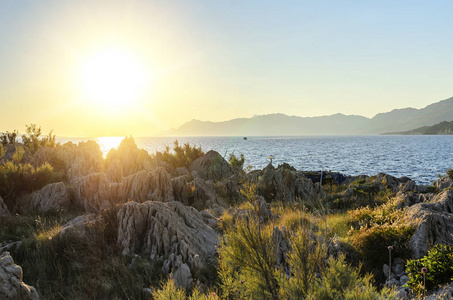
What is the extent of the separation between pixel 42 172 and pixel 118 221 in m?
10.5

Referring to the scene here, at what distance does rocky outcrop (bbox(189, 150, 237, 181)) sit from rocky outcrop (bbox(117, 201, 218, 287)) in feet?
52.4

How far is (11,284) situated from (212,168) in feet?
69.2

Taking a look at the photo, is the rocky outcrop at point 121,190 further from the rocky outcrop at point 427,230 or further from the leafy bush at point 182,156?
the leafy bush at point 182,156

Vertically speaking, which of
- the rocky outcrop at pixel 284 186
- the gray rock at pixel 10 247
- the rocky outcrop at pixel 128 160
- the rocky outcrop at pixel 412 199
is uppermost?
the rocky outcrop at pixel 128 160

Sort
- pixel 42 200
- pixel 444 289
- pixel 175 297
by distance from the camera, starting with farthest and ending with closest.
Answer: pixel 42 200
pixel 444 289
pixel 175 297

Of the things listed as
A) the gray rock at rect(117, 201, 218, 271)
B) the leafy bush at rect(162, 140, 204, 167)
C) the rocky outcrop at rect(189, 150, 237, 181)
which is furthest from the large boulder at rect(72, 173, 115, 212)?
the leafy bush at rect(162, 140, 204, 167)

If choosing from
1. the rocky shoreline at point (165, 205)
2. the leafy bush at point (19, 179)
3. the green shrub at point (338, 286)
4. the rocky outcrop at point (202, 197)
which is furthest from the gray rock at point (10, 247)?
the green shrub at point (338, 286)

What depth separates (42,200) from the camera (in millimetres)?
12953

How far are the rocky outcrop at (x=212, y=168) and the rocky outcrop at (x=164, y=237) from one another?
15971 mm

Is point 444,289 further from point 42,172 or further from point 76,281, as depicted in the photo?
point 42,172

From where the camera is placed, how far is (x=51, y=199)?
1294 centimetres

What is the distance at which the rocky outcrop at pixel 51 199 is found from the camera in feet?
41.9

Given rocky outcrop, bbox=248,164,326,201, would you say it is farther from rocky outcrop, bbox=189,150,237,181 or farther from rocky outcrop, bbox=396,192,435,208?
rocky outcrop, bbox=396,192,435,208

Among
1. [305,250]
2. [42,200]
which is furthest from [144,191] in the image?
[305,250]
